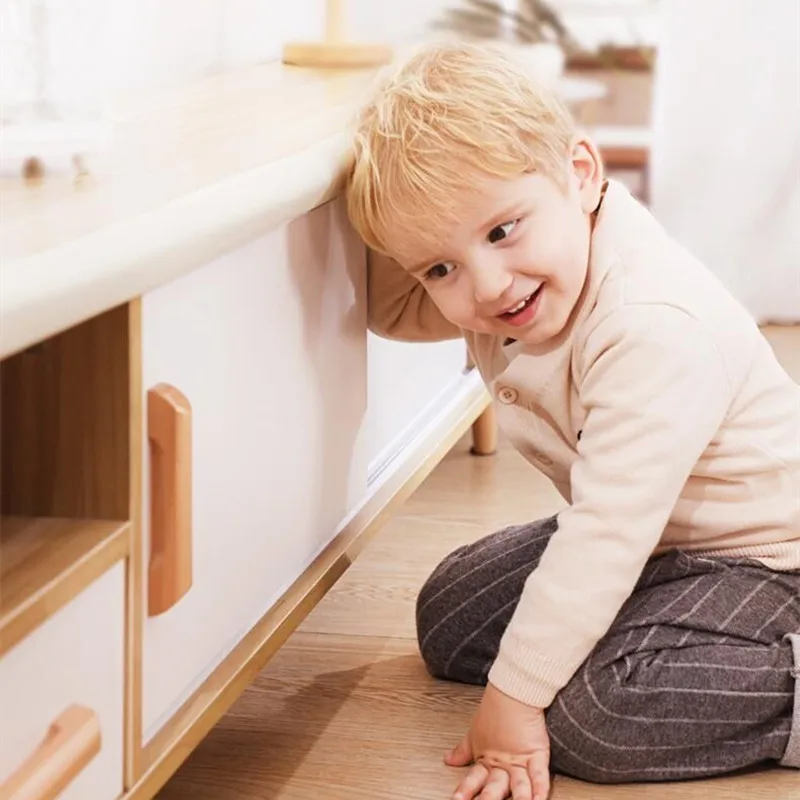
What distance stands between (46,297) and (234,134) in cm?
50

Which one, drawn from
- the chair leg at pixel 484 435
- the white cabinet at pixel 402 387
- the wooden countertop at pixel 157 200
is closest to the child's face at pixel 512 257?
the wooden countertop at pixel 157 200

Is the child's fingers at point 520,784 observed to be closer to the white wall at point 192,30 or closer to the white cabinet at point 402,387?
the white cabinet at point 402,387

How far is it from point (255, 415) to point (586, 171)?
0.33 m

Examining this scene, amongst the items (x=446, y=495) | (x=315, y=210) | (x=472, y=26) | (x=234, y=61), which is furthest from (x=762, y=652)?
(x=472, y=26)

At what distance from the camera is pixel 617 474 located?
103 cm

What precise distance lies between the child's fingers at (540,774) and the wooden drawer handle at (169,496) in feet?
1.12

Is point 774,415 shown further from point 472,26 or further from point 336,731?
point 472,26

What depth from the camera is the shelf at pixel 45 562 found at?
0.69m

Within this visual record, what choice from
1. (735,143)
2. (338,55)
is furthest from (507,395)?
(735,143)

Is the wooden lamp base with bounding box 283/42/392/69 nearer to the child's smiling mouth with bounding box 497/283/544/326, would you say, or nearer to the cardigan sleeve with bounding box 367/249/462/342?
the cardigan sleeve with bounding box 367/249/462/342

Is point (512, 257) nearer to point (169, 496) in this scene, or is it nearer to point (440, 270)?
point (440, 270)

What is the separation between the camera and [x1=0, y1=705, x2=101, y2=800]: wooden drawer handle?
70cm

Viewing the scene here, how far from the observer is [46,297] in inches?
25.4

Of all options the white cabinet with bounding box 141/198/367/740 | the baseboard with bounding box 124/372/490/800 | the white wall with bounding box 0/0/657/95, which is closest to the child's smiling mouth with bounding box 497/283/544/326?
the white cabinet with bounding box 141/198/367/740
